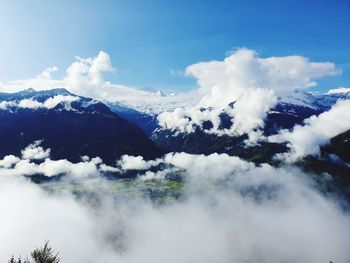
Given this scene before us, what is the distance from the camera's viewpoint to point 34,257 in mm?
56812
